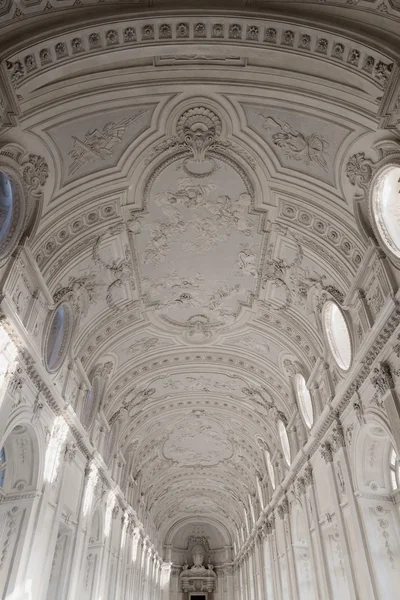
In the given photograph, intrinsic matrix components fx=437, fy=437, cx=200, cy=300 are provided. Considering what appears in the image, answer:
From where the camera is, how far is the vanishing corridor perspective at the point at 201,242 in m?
8.14

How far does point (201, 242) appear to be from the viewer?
43.3 feet

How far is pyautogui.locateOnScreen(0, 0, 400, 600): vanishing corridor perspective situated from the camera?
814cm

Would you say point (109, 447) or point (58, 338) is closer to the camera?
point (58, 338)

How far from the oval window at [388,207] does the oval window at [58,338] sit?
851 centimetres

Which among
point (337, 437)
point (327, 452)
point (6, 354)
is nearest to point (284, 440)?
point (327, 452)

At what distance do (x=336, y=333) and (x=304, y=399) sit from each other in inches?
176

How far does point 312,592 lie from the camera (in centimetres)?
1639

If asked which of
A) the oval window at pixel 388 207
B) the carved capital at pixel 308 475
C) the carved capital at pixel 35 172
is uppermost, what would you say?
the carved capital at pixel 35 172

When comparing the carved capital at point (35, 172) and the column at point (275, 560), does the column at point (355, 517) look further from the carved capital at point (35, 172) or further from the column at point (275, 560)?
the column at point (275, 560)

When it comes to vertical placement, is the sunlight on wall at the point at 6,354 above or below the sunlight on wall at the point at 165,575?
below

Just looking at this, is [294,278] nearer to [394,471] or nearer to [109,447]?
[394,471]

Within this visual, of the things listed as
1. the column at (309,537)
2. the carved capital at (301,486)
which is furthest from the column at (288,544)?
the carved capital at (301,486)

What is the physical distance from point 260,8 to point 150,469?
2740cm

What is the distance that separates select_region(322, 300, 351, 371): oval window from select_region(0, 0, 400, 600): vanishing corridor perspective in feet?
0.20
